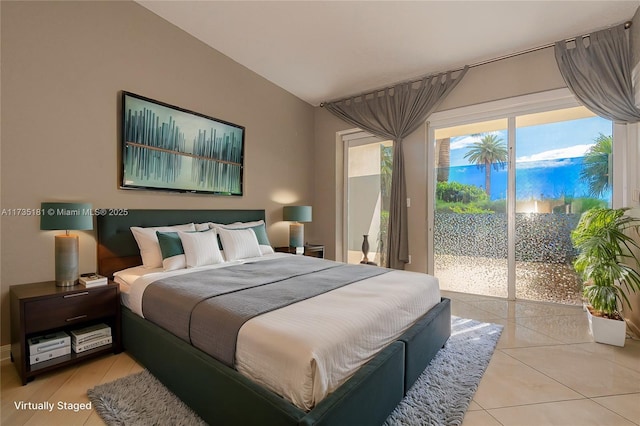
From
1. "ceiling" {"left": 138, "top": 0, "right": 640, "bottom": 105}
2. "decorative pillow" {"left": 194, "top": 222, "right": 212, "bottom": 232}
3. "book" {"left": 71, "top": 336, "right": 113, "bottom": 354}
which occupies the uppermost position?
"ceiling" {"left": 138, "top": 0, "right": 640, "bottom": 105}

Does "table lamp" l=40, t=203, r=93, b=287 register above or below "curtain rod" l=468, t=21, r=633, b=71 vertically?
below

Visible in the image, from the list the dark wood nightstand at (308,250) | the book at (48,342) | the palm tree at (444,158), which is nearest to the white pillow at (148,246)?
the book at (48,342)

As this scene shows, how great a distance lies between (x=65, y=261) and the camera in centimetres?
212

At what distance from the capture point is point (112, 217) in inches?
101

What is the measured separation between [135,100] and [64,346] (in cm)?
213

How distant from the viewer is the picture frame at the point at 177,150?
2.72 m

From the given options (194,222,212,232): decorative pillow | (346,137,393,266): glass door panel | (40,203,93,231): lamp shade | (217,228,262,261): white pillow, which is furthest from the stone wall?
(40,203,93,231): lamp shade

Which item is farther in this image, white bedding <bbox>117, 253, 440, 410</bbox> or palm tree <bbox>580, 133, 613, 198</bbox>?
palm tree <bbox>580, 133, 613, 198</bbox>

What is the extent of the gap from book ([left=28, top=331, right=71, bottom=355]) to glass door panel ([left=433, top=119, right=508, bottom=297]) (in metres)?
3.97

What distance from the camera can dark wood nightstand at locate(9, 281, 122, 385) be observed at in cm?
183

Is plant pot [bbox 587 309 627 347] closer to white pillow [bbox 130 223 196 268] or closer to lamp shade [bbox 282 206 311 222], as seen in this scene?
lamp shade [bbox 282 206 311 222]

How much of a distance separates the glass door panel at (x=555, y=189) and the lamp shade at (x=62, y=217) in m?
4.41

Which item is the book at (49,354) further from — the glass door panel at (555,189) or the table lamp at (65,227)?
the glass door panel at (555,189)

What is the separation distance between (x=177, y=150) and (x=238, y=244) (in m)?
1.20
